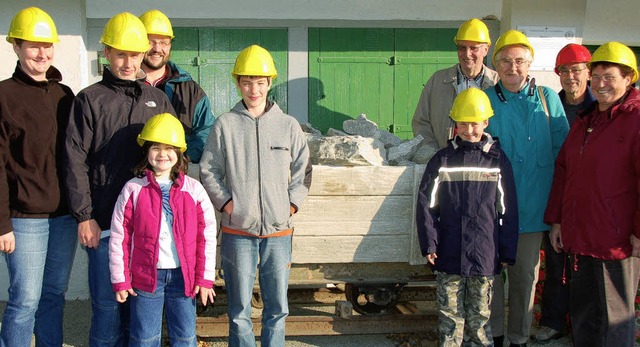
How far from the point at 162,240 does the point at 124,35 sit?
1.08m

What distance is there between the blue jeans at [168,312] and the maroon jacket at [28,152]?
0.68 m

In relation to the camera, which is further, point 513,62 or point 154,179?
point 513,62

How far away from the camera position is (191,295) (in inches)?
131

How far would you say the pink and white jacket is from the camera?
126 inches

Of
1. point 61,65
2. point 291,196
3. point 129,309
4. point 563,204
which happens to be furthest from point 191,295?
point 61,65

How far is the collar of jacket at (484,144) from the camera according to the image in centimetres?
374

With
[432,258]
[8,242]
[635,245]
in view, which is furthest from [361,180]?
[8,242]

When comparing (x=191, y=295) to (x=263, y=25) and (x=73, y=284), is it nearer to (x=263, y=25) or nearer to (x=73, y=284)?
(x=73, y=284)

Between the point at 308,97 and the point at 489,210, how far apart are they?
119 inches

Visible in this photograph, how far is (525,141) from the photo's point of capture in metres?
3.96

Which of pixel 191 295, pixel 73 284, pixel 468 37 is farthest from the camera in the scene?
pixel 73 284

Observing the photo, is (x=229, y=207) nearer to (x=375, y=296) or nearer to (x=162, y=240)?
(x=162, y=240)

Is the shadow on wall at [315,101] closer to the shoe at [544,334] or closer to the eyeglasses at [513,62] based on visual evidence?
the eyeglasses at [513,62]

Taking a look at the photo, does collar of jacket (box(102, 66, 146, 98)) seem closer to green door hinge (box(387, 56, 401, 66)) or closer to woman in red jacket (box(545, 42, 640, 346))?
woman in red jacket (box(545, 42, 640, 346))
